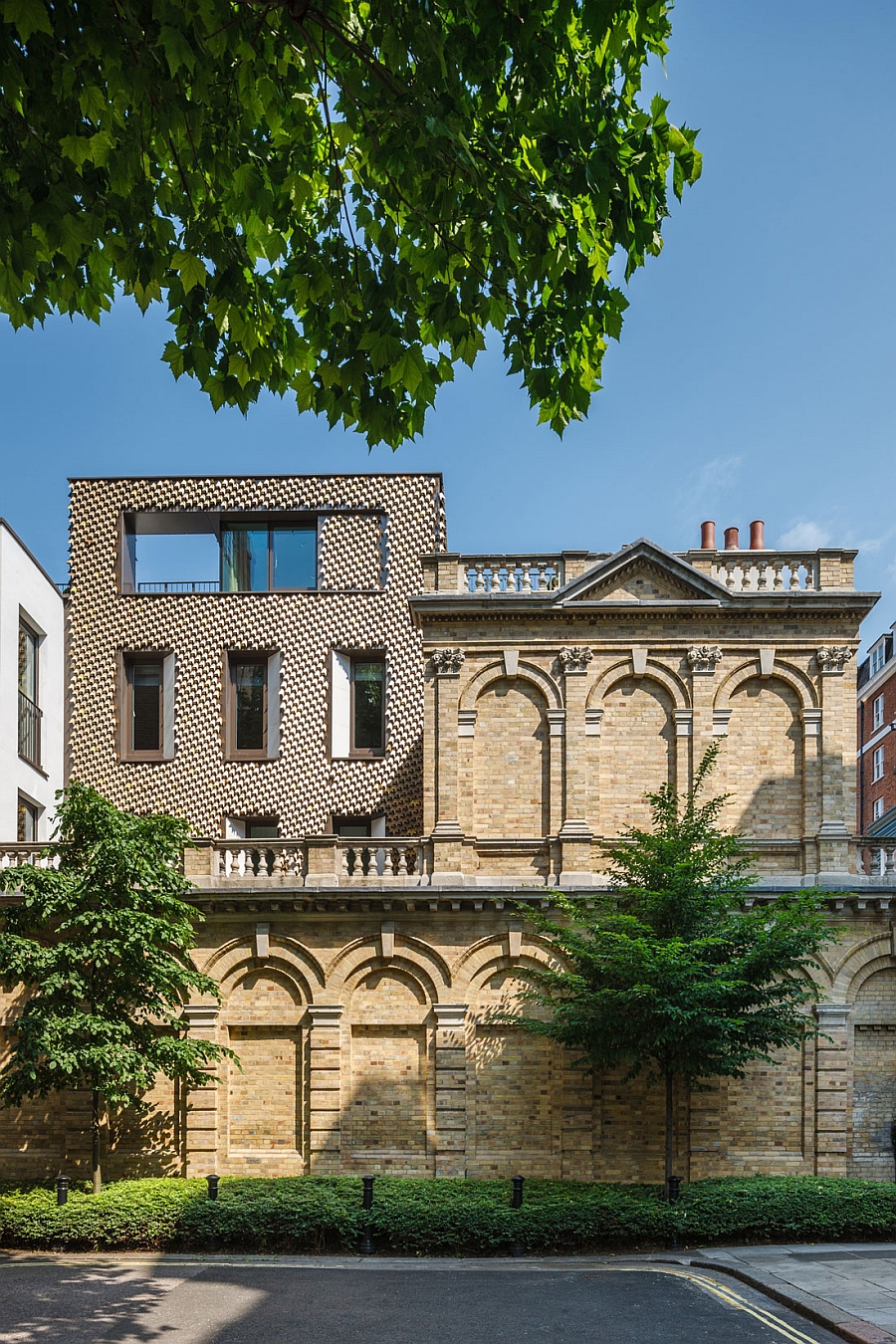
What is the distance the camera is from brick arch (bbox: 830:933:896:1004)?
2330cm

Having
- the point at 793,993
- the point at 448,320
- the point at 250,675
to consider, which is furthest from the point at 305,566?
the point at 448,320

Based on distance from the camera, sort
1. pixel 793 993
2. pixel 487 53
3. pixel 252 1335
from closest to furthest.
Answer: pixel 487 53 → pixel 252 1335 → pixel 793 993

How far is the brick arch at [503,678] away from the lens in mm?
24625

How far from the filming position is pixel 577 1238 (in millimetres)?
19062

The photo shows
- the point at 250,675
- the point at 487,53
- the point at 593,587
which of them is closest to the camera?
the point at 487,53

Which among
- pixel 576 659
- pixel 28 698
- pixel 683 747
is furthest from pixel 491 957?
pixel 28 698

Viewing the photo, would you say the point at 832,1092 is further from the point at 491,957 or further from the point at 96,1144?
the point at 96,1144

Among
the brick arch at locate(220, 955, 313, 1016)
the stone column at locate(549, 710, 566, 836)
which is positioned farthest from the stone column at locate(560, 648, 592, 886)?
the brick arch at locate(220, 955, 313, 1016)

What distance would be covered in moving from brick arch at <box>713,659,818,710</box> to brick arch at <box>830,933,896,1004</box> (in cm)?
489

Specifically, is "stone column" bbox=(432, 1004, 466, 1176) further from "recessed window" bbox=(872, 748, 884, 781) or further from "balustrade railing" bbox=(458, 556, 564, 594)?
"recessed window" bbox=(872, 748, 884, 781)

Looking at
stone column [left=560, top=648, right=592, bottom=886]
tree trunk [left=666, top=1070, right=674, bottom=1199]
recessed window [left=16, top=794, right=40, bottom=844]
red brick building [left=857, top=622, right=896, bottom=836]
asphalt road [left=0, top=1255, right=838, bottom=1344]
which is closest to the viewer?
asphalt road [left=0, top=1255, right=838, bottom=1344]

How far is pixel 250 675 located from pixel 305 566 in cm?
309

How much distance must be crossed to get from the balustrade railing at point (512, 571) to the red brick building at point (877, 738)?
947 inches

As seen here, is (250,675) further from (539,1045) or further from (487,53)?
(487,53)
